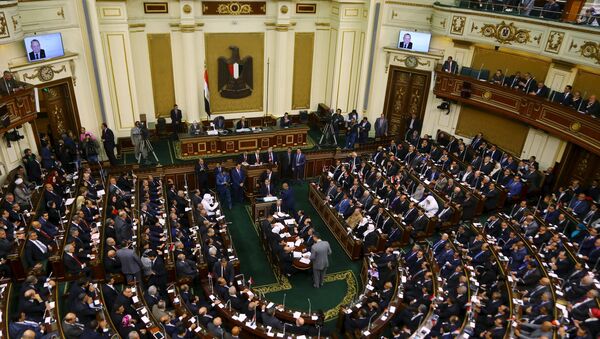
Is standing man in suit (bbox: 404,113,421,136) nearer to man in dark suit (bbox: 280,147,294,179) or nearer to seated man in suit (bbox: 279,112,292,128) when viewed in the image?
seated man in suit (bbox: 279,112,292,128)

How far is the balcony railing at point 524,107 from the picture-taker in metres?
12.8

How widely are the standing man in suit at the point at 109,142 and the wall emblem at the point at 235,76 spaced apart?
16.5 feet

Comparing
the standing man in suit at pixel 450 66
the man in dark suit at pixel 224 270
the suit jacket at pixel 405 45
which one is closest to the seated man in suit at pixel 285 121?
the suit jacket at pixel 405 45

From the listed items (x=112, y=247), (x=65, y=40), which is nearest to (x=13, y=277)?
(x=112, y=247)

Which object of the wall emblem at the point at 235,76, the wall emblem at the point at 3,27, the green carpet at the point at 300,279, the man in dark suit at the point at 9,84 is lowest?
the green carpet at the point at 300,279

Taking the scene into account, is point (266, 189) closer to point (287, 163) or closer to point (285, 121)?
point (287, 163)

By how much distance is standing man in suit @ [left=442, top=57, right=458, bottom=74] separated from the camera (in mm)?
16406

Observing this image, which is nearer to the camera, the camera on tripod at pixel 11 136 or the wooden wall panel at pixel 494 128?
the camera on tripod at pixel 11 136

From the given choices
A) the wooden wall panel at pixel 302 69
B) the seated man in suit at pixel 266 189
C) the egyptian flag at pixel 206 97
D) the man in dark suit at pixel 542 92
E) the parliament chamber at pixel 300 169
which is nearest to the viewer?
the parliament chamber at pixel 300 169

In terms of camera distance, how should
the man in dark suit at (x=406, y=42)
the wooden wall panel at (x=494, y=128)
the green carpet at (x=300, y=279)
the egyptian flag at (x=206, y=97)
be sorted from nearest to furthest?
the green carpet at (x=300, y=279)
the wooden wall panel at (x=494, y=128)
the egyptian flag at (x=206, y=97)
the man in dark suit at (x=406, y=42)

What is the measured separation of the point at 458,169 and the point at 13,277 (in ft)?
42.3

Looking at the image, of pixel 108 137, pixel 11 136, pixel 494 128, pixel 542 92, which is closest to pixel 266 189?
pixel 108 137

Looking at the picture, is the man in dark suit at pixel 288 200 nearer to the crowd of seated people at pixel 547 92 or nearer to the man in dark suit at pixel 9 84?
the man in dark suit at pixel 9 84

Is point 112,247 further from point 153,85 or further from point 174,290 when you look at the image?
point 153,85
